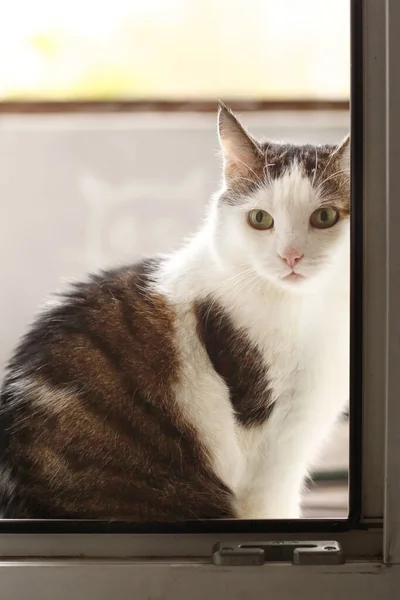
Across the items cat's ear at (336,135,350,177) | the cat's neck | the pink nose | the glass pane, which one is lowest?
the cat's neck

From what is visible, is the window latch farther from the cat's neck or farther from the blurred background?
the cat's neck

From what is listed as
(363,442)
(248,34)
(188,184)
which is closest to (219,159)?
(188,184)

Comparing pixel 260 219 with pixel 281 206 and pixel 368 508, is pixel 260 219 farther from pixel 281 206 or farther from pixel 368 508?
pixel 368 508

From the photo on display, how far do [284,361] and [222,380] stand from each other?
87mm

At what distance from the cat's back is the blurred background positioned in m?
0.05

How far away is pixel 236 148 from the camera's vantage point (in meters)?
0.89

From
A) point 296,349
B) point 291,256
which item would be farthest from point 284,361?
point 291,256

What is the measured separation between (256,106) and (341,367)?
14.7 inches

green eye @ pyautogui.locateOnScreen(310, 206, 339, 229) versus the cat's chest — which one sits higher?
green eye @ pyautogui.locateOnScreen(310, 206, 339, 229)

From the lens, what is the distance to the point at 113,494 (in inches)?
34.1

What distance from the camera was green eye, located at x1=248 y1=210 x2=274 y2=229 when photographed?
34.8 inches

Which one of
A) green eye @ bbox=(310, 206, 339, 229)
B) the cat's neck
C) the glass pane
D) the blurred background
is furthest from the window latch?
the glass pane

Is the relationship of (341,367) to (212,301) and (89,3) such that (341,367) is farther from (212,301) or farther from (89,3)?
(89,3)

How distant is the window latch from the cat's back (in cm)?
5
